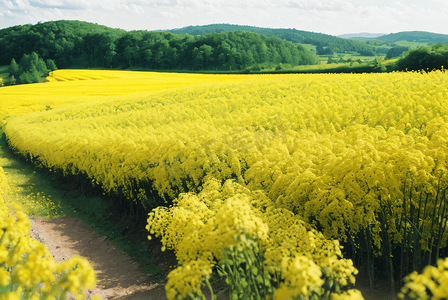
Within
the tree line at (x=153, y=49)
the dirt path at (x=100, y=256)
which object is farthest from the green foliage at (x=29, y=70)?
the dirt path at (x=100, y=256)

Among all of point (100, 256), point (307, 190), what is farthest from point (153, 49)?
point (307, 190)

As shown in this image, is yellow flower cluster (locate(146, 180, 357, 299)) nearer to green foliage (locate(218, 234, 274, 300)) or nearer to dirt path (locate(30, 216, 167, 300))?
green foliage (locate(218, 234, 274, 300))

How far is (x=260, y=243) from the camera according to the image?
4.86 m

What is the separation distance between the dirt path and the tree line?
258 ft

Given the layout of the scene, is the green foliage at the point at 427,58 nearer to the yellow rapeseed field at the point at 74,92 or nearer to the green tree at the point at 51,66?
the yellow rapeseed field at the point at 74,92

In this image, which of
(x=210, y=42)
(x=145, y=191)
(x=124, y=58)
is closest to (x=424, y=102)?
(x=145, y=191)

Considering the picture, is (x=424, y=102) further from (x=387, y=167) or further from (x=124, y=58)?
(x=124, y=58)

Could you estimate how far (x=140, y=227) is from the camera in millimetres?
11242

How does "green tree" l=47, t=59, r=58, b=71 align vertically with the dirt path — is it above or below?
above

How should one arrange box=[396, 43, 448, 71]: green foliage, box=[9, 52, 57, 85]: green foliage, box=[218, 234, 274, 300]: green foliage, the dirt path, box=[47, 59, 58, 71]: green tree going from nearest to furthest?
1. box=[218, 234, 274, 300]: green foliage
2. the dirt path
3. box=[396, 43, 448, 71]: green foliage
4. box=[9, 52, 57, 85]: green foliage
5. box=[47, 59, 58, 71]: green tree

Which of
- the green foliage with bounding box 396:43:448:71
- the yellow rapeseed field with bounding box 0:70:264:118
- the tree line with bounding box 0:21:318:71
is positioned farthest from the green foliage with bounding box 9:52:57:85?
the green foliage with bounding box 396:43:448:71

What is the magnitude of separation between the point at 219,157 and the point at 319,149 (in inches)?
119

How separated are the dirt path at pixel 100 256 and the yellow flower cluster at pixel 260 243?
262 cm

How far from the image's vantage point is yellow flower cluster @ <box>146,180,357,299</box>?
123 inches
